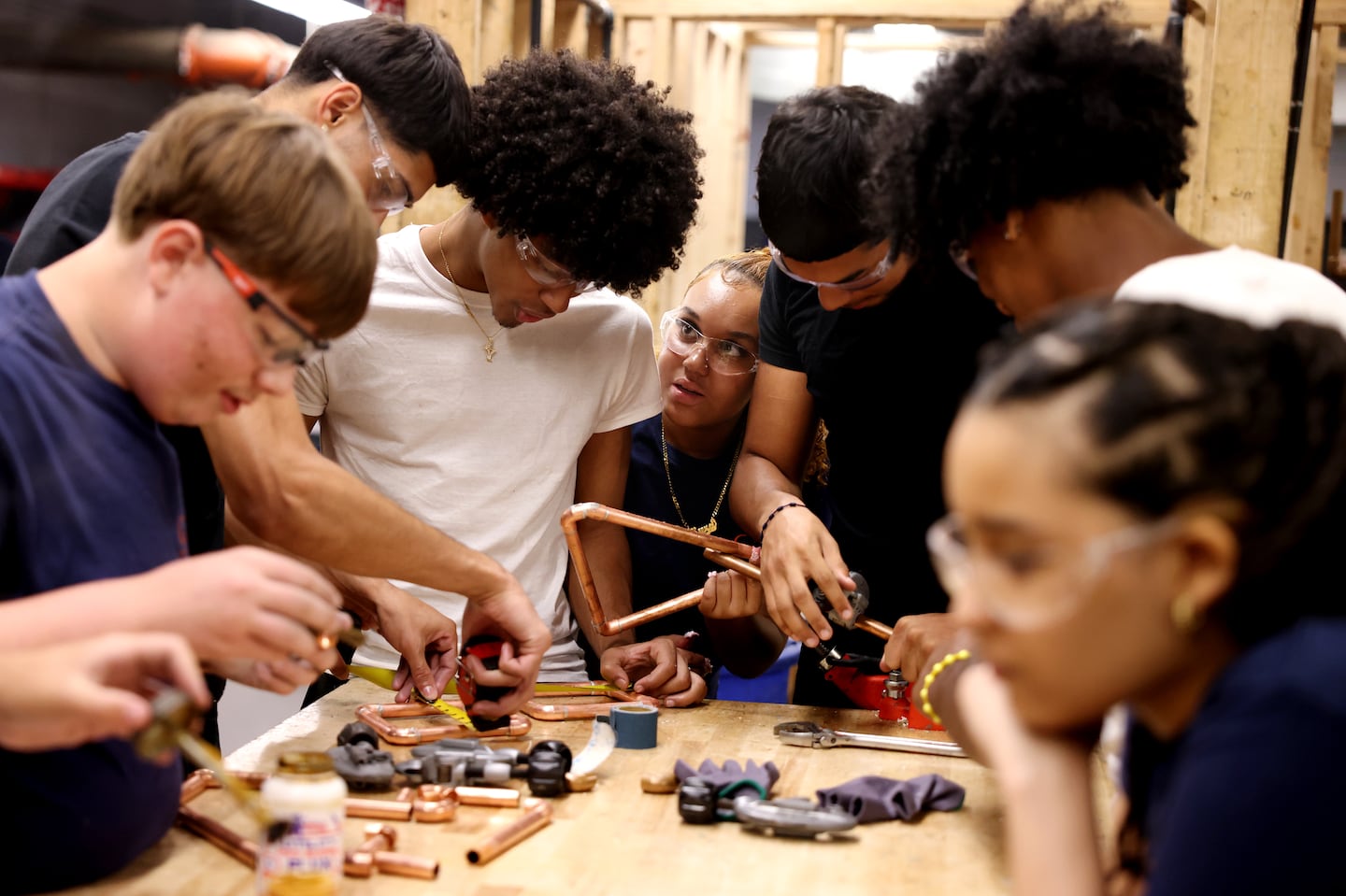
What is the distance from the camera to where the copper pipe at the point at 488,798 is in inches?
79.4

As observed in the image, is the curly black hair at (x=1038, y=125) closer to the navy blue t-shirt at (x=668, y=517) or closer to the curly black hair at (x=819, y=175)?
the curly black hair at (x=819, y=175)

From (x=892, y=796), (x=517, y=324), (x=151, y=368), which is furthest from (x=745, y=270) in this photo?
(x=151, y=368)

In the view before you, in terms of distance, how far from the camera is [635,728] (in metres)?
2.38

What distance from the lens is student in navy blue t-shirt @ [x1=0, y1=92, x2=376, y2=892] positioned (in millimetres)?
1487

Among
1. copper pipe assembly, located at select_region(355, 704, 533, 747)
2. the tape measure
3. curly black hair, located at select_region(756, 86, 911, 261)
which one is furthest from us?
the tape measure

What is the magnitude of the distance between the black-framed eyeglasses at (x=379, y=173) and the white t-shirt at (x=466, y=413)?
351 millimetres

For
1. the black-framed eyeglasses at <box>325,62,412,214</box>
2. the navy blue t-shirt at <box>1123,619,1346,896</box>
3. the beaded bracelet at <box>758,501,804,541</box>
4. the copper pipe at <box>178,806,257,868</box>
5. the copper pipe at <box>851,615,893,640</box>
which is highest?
the black-framed eyeglasses at <box>325,62,412,214</box>

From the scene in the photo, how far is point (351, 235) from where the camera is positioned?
163cm

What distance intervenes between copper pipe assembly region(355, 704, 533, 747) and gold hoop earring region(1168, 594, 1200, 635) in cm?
158

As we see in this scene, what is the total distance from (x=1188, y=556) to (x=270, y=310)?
1.15m

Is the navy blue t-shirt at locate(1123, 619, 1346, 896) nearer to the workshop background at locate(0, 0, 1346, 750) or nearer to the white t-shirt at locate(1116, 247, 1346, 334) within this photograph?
the white t-shirt at locate(1116, 247, 1346, 334)

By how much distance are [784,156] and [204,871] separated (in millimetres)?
1680

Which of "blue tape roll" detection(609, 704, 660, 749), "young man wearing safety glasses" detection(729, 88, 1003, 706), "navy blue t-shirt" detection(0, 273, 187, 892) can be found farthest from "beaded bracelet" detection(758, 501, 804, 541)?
"navy blue t-shirt" detection(0, 273, 187, 892)

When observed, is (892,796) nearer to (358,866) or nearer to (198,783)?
(358,866)
